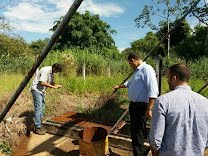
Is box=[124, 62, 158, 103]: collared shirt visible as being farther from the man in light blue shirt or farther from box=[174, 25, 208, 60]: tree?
box=[174, 25, 208, 60]: tree

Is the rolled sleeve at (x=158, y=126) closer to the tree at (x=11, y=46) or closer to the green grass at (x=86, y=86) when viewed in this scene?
the green grass at (x=86, y=86)

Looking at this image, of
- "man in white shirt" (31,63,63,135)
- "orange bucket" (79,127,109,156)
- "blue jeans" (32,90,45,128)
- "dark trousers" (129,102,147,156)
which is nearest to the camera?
"dark trousers" (129,102,147,156)

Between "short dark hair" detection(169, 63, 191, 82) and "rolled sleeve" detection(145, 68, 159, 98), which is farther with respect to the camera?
"rolled sleeve" detection(145, 68, 159, 98)

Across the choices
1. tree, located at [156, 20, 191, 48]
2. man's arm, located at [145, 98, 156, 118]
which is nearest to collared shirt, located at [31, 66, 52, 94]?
man's arm, located at [145, 98, 156, 118]

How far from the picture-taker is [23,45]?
95.0 ft

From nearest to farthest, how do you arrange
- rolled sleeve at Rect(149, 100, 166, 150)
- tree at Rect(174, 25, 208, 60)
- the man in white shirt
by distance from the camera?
rolled sleeve at Rect(149, 100, 166, 150), the man in white shirt, tree at Rect(174, 25, 208, 60)

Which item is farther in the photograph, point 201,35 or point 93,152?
point 201,35

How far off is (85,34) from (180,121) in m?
24.3

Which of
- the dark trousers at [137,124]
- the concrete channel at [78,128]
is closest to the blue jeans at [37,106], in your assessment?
the concrete channel at [78,128]

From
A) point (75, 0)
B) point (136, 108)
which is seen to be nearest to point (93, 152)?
point (136, 108)

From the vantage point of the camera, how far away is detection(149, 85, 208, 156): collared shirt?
2.75m

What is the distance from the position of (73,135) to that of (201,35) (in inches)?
789

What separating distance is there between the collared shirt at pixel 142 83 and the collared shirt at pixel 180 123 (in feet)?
6.97

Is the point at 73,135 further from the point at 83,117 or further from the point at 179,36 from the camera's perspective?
the point at 179,36
